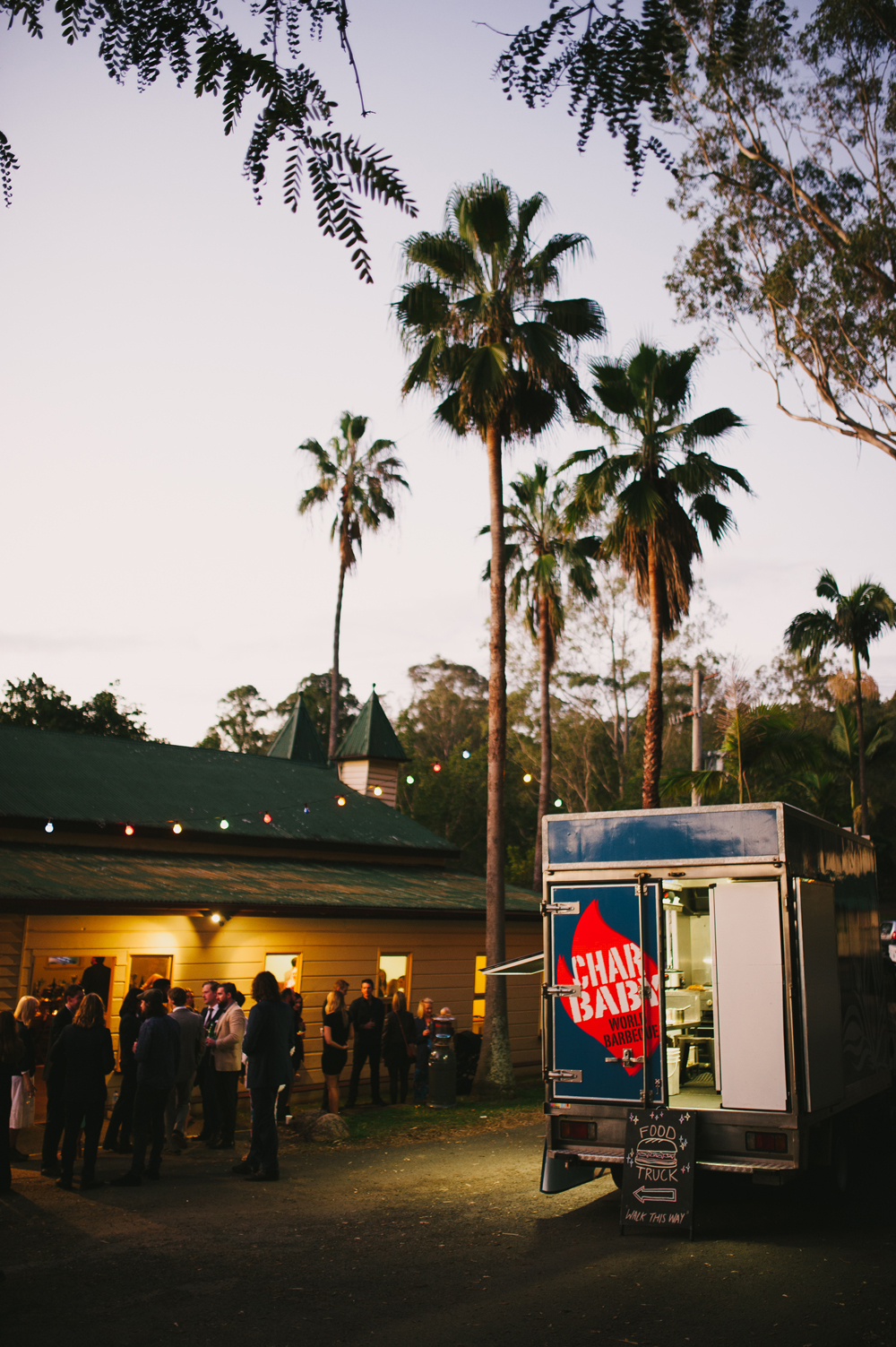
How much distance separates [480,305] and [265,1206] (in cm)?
1410

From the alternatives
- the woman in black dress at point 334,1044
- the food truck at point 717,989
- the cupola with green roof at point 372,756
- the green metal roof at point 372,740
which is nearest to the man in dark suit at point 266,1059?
the food truck at point 717,989

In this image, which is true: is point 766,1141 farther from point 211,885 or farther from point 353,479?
point 353,479

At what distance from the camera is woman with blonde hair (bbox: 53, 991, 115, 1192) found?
913 cm

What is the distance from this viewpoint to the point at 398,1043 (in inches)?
625

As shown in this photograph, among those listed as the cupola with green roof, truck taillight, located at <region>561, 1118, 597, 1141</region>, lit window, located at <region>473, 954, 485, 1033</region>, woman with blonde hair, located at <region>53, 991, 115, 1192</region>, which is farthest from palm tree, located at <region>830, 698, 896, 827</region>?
woman with blonde hair, located at <region>53, 991, 115, 1192</region>

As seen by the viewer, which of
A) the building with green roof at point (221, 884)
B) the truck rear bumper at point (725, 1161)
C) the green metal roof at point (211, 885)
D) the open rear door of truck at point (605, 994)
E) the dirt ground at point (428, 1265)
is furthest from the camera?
the building with green roof at point (221, 884)

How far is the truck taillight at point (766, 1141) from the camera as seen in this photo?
293 inches

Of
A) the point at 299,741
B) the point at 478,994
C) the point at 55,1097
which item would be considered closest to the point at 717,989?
the point at 55,1097

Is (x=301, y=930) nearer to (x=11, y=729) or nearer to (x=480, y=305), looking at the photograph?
(x=11, y=729)

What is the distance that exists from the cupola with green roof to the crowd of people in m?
12.5

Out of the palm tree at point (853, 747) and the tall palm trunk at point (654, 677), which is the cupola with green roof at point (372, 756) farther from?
the palm tree at point (853, 747)

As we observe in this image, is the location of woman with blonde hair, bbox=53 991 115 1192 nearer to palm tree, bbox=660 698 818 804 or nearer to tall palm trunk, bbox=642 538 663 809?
palm tree, bbox=660 698 818 804

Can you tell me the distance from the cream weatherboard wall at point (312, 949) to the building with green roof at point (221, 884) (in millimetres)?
25

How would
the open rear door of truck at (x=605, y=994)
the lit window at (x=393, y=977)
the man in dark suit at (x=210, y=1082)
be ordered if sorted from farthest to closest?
1. the lit window at (x=393, y=977)
2. the man in dark suit at (x=210, y=1082)
3. the open rear door of truck at (x=605, y=994)
